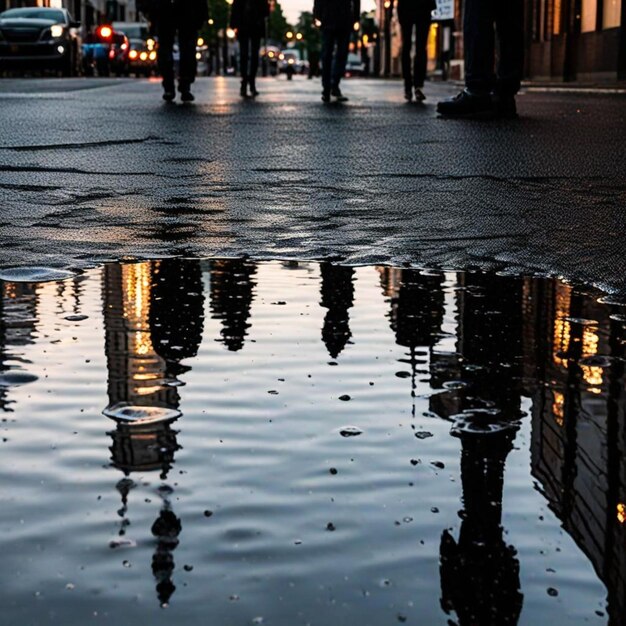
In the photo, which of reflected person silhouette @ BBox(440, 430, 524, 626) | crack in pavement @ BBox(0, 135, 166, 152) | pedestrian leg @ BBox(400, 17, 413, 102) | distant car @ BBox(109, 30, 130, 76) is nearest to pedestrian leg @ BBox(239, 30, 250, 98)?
pedestrian leg @ BBox(400, 17, 413, 102)

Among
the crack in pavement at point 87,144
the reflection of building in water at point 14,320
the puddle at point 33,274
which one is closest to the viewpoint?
the reflection of building in water at point 14,320

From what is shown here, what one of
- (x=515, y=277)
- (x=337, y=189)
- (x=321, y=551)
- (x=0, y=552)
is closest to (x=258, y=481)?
(x=321, y=551)

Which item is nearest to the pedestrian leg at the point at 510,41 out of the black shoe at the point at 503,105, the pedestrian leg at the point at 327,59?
the black shoe at the point at 503,105

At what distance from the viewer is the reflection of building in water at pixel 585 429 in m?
1.45

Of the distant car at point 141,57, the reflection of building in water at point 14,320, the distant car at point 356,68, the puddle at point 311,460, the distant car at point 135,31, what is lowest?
the distant car at point 356,68

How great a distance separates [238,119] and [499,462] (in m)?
7.96

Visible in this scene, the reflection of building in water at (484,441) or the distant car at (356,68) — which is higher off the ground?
the reflection of building in water at (484,441)

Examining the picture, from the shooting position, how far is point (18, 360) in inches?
91.2

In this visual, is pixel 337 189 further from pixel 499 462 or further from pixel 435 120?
pixel 435 120

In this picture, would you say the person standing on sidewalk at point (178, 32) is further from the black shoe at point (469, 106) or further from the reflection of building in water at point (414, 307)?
the reflection of building in water at point (414, 307)

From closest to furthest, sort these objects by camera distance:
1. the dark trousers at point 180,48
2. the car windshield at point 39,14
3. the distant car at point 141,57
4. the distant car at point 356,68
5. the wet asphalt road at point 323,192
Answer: the wet asphalt road at point 323,192 < the dark trousers at point 180,48 < the car windshield at point 39,14 < the distant car at point 141,57 < the distant car at point 356,68

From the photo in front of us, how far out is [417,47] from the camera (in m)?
14.3

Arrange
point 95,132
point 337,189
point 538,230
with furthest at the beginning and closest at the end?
point 95,132, point 337,189, point 538,230

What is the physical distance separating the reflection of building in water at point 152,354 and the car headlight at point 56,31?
87.7ft
